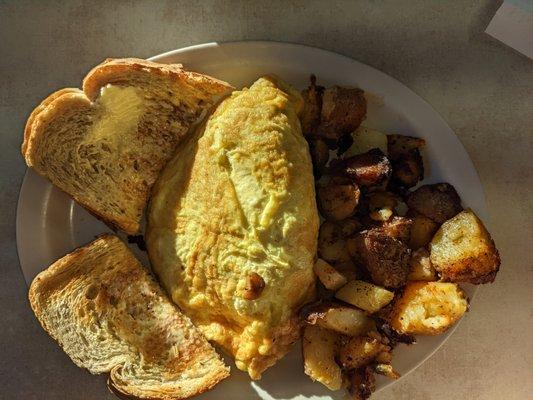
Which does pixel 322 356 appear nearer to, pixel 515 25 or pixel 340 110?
pixel 340 110

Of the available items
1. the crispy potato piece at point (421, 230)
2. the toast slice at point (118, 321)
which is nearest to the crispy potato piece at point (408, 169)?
the crispy potato piece at point (421, 230)

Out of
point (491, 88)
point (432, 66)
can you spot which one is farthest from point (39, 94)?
point (491, 88)

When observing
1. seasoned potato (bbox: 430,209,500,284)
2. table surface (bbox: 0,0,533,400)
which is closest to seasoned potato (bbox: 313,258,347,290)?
seasoned potato (bbox: 430,209,500,284)

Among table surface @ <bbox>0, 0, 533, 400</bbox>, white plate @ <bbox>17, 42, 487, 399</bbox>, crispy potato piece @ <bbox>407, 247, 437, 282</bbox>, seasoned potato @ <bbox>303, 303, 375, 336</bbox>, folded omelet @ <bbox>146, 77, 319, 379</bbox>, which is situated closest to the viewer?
folded omelet @ <bbox>146, 77, 319, 379</bbox>

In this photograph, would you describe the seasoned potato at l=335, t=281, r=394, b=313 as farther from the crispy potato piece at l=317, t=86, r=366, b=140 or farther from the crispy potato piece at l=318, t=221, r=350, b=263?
the crispy potato piece at l=317, t=86, r=366, b=140

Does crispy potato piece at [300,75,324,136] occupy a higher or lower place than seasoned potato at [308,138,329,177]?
higher

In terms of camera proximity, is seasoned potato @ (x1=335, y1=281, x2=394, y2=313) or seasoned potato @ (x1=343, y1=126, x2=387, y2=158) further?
seasoned potato @ (x1=343, y1=126, x2=387, y2=158)

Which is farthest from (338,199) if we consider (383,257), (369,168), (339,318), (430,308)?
(430,308)
